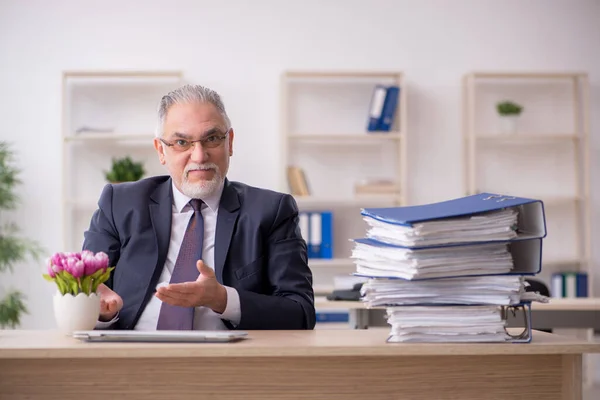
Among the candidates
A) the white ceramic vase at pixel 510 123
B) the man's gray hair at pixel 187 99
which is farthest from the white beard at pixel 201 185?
the white ceramic vase at pixel 510 123

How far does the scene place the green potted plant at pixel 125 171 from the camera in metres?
5.45

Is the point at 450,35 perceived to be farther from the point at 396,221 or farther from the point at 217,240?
the point at 396,221

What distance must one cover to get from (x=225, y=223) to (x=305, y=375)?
71 cm

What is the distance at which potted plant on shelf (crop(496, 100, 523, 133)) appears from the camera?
223 inches

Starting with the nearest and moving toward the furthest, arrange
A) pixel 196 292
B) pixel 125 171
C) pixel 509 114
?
pixel 196 292, pixel 125 171, pixel 509 114

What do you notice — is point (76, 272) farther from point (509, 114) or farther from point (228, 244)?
point (509, 114)

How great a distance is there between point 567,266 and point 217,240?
4.32 m

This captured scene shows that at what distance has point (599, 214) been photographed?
19.5 feet

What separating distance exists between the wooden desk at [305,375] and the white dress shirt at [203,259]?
40cm

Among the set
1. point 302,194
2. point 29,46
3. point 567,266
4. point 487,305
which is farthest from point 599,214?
point 487,305

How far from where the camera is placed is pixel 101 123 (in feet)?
18.8

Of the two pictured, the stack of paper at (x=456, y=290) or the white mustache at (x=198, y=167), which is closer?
the stack of paper at (x=456, y=290)

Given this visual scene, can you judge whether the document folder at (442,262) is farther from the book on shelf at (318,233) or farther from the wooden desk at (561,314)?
the book on shelf at (318,233)

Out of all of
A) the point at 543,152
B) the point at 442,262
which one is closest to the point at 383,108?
the point at 543,152
